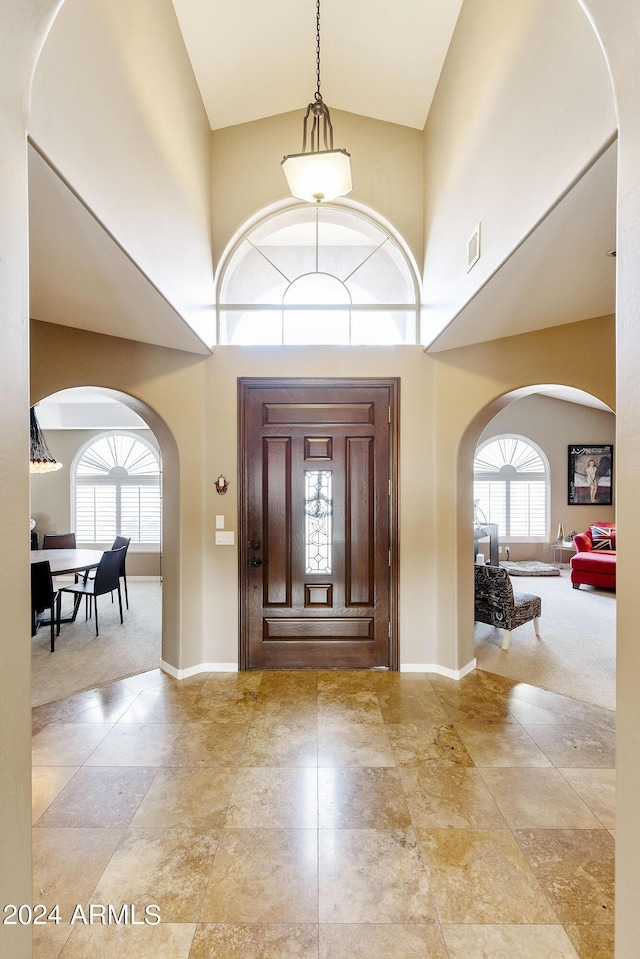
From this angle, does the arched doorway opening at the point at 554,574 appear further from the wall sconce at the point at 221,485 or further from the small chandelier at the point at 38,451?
the small chandelier at the point at 38,451

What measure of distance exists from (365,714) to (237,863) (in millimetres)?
1424

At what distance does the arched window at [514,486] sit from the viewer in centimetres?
966

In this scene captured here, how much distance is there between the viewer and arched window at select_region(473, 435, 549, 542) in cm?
966

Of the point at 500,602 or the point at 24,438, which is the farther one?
the point at 500,602

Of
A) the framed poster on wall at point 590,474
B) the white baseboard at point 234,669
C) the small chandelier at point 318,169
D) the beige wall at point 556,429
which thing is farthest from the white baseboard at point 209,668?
the framed poster on wall at point 590,474

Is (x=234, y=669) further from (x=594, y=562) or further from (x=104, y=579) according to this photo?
(x=594, y=562)

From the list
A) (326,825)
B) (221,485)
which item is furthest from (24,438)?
(221,485)

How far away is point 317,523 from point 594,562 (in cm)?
542

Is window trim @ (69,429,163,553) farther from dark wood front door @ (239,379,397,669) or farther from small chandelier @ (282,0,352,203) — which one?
small chandelier @ (282,0,352,203)

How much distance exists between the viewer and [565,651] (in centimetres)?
466

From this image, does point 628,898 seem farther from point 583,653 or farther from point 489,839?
point 583,653

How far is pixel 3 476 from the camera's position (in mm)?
1184

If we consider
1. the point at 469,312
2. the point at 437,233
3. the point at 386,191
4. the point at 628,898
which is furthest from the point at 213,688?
the point at 386,191

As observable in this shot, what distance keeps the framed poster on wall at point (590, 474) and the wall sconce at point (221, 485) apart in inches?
323
